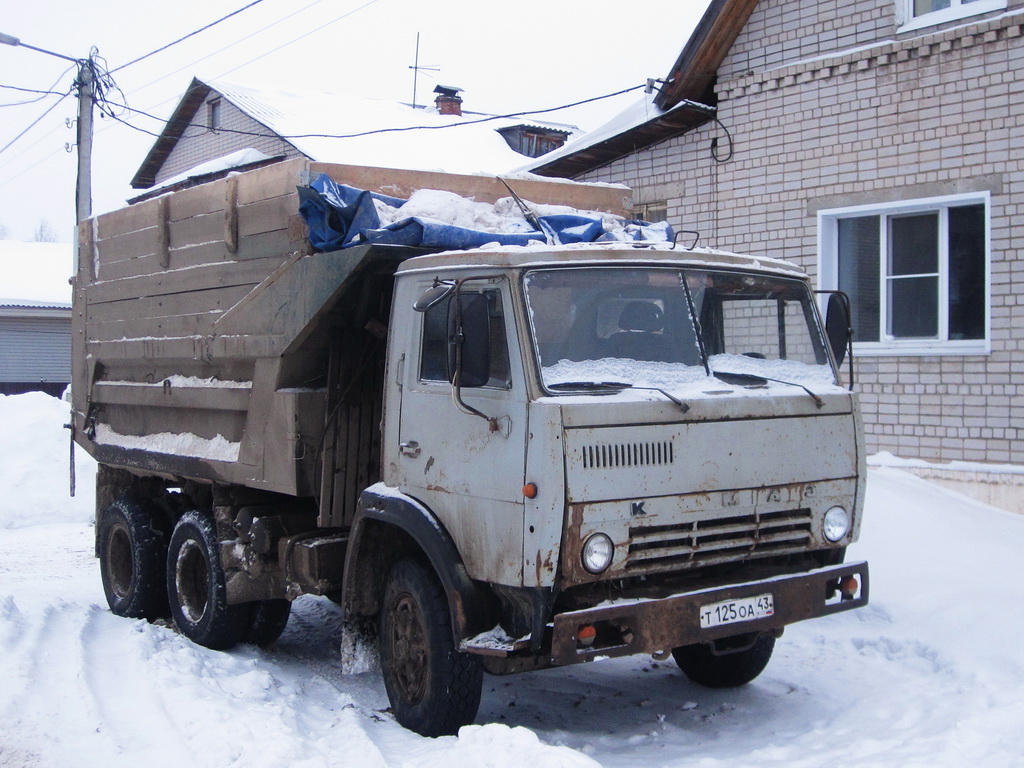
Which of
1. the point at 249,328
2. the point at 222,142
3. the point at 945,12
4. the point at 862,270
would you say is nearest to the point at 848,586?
the point at 249,328

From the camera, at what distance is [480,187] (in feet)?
20.2

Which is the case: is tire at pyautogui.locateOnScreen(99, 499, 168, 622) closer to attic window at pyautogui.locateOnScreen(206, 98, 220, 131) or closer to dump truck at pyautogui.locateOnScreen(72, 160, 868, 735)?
dump truck at pyautogui.locateOnScreen(72, 160, 868, 735)

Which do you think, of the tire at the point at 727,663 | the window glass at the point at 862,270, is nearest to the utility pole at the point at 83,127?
the window glass at the point at 862,270

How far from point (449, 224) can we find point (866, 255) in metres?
5.99

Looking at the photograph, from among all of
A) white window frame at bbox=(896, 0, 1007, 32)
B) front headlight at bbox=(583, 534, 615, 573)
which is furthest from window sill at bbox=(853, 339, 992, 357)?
front headlight at bbox=(583, 534, 615, 573)

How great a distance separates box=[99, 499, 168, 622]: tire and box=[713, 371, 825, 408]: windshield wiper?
4685 mm

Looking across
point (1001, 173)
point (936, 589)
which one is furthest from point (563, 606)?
point (1001, 173)

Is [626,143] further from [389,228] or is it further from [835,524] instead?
[835,524]

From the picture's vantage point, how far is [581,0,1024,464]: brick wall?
8.91 metres

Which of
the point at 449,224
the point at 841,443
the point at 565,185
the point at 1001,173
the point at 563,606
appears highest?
the point at 1001,173

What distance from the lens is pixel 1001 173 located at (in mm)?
8945

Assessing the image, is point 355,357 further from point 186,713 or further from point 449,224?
point 186,713

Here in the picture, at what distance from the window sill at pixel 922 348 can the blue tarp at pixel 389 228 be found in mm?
4707

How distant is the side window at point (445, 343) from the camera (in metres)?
4.50
